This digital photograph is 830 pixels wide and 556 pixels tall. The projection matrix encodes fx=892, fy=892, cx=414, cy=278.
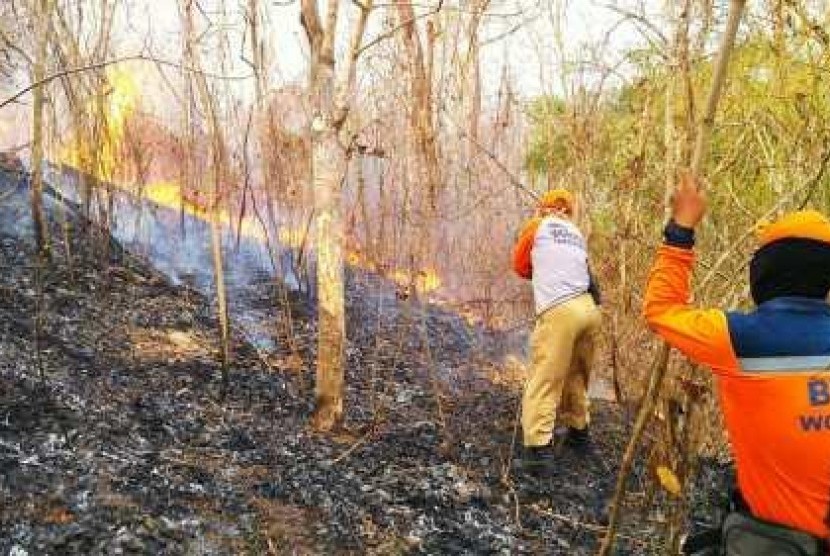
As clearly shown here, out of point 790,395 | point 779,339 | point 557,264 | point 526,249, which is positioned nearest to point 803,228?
point 779,339

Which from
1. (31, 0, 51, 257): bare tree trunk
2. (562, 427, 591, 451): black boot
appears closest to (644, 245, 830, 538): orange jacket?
(562, 427, 591, 451): black boot

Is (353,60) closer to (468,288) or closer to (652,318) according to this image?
(652,318)

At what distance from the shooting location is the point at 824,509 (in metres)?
2.47

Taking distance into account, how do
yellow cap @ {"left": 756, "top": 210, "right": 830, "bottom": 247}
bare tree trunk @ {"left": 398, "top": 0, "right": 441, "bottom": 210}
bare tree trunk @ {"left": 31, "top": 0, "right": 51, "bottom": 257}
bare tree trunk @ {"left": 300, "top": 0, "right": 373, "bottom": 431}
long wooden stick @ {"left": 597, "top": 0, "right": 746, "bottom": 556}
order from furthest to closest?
bare tree trunk @ {"left": 31, "top": 0, "right": 51, "bottom": 257}, bare tree trunk @ {"left": 398, "top": 0, "right": 441, "bottom": 210}, bare tree trunk @ {"left": 300, "top": 0, "right": 373, "bottom": 431}, yellow cap @ {"left": 756, "top": 210, "right": 830, "bottom": 247}, long wooden stick @ {"left": 597, "top": 0, "right": 746, "bottom": 556}

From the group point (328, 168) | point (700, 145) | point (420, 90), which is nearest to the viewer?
point (700, 145)

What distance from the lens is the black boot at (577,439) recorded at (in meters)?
5.98

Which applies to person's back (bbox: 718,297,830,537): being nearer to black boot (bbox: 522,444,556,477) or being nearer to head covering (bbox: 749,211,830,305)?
head covering (bbox: 749,211,830,305)

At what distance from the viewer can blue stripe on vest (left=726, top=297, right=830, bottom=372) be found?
2.46 m

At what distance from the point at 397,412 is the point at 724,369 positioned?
13.5ft

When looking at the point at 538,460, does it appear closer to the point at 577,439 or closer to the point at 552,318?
the point at 577,439

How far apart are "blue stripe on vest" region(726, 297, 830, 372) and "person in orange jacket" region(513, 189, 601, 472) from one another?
304 centimetres

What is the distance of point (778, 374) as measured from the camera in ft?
8.09

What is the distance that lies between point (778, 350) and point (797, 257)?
264 mm

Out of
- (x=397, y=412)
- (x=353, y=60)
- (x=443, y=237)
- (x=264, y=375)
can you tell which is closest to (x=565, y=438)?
(x=397, y=412)
